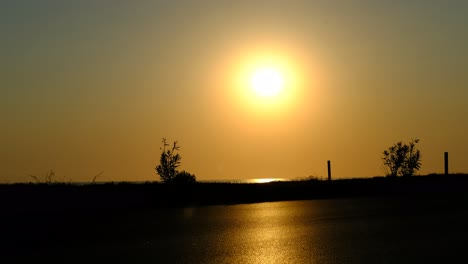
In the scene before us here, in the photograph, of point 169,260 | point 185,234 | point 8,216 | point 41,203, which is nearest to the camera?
point 169,260

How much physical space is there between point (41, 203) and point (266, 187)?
28.7 feet

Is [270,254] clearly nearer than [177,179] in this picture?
Yes

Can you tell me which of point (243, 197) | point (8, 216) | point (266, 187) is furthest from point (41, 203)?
point (266, 187)

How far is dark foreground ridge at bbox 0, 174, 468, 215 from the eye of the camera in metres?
19.5

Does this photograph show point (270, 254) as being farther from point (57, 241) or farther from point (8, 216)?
point (8, 216)

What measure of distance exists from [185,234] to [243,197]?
369 inches

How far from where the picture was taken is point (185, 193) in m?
22.7

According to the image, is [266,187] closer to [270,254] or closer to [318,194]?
[318,194]

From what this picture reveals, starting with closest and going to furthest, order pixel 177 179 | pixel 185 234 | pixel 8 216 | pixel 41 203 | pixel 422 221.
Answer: pixel 185 234, pixel 422 221, pixel 8 216, pixel 41 203, pixel 177 179

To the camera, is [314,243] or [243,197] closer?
[314,243]

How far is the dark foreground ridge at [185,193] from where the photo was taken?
19.5m

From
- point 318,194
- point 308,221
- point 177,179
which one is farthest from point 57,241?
point 177,179

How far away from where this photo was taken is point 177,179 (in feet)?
98.0

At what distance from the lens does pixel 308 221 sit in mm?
15750
